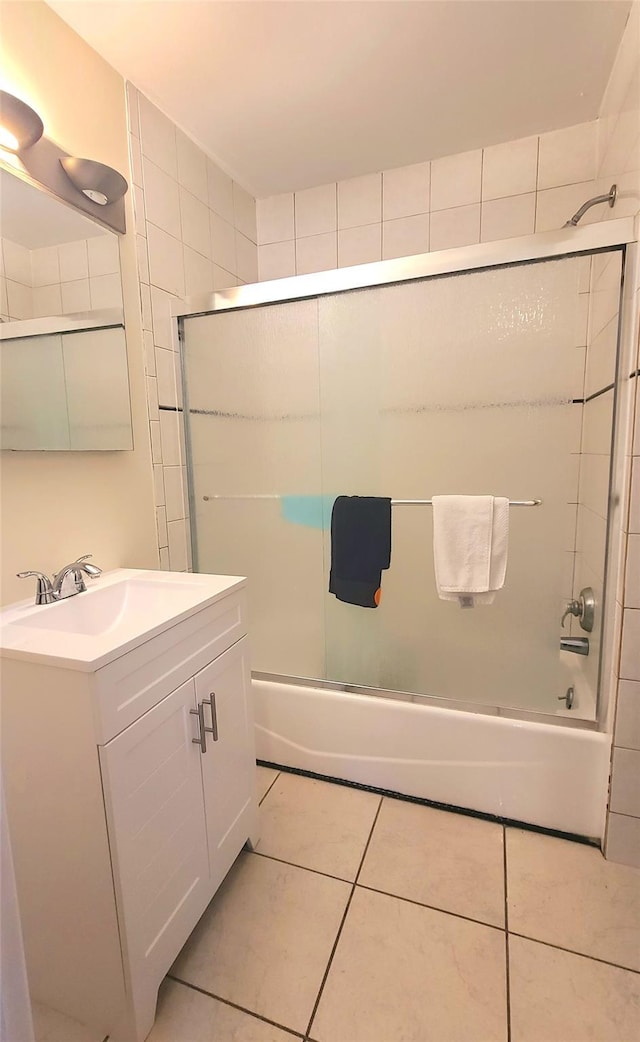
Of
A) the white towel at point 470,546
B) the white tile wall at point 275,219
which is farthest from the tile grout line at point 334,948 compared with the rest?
the white tile wall at point 275,219

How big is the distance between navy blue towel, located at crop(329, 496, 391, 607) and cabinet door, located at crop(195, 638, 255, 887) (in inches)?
17.3

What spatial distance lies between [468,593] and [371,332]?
92cm

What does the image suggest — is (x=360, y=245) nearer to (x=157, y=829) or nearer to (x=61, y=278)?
(x=61, y=278)

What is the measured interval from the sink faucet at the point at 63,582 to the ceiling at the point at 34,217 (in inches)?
32.2

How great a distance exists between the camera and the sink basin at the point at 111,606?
42.7 inches

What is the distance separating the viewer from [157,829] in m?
0.91

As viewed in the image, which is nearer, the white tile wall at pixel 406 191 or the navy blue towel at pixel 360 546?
the navy blue towel at pixel 360 546

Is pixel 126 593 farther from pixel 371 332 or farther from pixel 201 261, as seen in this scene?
pixel 201 261

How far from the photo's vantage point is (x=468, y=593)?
142 cm

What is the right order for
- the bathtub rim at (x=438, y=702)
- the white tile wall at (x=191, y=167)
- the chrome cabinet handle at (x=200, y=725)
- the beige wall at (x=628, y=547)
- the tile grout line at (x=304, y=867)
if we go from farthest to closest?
1. the white tile wall at (x=191, y=167)
2. the bathtub rim at (x=438, y=702)
3. the tile grout line at (x=304, y=867)
4. the beige wall at (x=628, y=547)
5. the chrome cabinet handle at (x=200, y=725)

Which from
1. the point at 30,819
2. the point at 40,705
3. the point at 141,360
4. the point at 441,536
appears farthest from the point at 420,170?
the point at 30,819

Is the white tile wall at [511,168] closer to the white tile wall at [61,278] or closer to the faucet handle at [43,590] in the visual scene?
the white tile wall at [61,278]

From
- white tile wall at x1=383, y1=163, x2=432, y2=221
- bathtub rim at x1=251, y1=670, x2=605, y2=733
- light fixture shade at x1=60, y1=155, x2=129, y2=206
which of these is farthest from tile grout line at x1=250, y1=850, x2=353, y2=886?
white tile wall at x1=383, y1=163, x2=432, y2=221

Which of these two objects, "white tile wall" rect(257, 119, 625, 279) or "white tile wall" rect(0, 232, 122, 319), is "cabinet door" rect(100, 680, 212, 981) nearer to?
"white tile wall" rect(0, 232, 122, 319)
